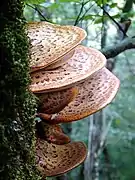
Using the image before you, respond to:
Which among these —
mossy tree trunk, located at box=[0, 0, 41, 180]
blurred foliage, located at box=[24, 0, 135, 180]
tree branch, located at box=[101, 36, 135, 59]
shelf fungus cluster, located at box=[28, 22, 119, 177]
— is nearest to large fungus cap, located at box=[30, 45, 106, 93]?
shelf fungus cluster, located at box=[28, 22, 119, 177]

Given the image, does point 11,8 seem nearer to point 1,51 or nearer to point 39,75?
point 1,51

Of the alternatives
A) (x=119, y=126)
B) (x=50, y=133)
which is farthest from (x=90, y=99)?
(x=119, y=126)

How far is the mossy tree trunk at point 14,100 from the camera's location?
871mm

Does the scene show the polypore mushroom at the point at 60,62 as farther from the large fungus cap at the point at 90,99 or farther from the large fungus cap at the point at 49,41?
the large fungus cap at the point at 90,99

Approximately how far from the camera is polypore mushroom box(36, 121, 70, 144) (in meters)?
1.34

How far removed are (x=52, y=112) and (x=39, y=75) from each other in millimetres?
137

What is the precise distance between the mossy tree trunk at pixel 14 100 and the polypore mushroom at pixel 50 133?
372 mm

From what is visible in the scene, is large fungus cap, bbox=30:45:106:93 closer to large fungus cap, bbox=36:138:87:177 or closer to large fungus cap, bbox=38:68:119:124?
large fungus cap, bbox=38:68:119:124

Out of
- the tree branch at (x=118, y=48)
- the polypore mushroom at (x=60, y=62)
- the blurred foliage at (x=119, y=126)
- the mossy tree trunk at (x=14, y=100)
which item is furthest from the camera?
the blurred foliage at (x=119, y=126)

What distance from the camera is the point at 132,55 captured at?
755 cm

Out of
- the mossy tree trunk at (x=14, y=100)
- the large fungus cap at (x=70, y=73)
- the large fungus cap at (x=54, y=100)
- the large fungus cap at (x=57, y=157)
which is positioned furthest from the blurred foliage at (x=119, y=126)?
the mossy tree trunk at (x=14, y=100)

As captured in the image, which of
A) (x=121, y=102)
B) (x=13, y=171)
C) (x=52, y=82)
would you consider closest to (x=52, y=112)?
(x=52, y=82)

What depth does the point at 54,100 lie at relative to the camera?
1.19m

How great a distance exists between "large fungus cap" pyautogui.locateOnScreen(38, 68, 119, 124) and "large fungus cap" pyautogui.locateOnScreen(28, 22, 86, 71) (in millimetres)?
173
